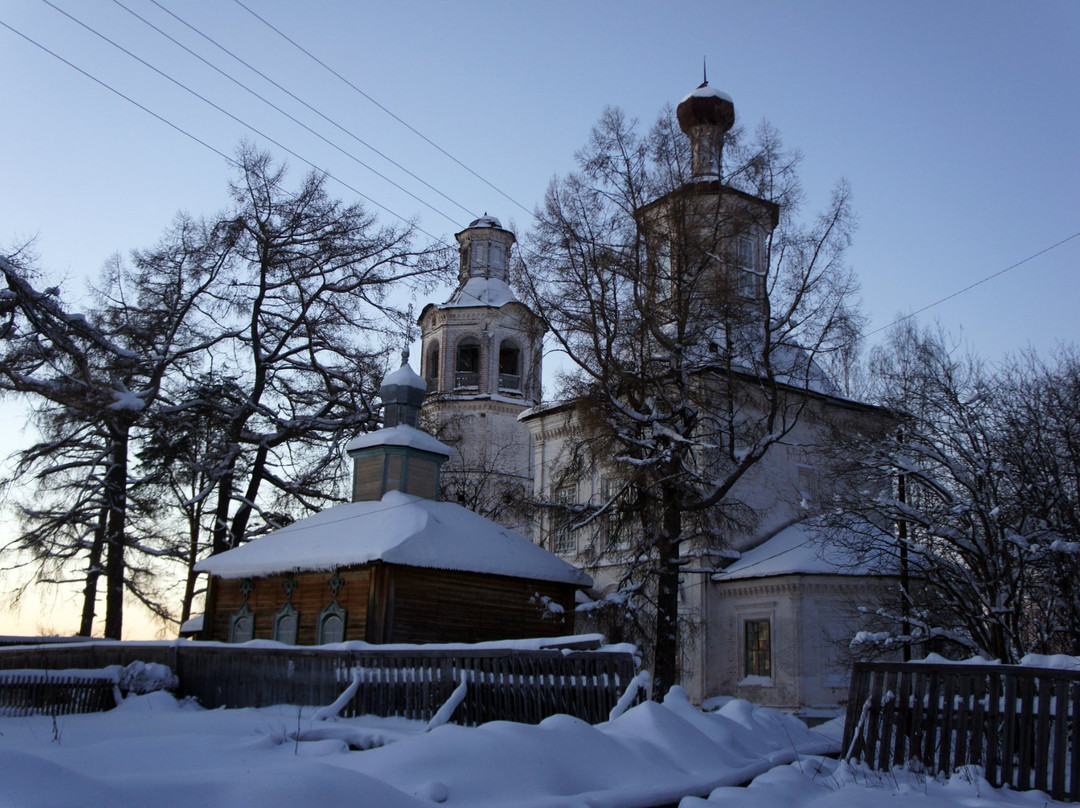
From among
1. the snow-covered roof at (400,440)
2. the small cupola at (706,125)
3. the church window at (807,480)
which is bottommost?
the church window at (807,480)

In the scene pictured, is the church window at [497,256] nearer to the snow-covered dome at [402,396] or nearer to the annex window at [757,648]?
the snow-covered dome at [402,396]

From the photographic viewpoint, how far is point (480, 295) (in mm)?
39344

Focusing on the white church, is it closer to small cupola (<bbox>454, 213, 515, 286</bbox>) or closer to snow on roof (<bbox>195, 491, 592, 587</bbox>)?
snow on roof (<bbox>195, 491, 592, 587</bbox>)

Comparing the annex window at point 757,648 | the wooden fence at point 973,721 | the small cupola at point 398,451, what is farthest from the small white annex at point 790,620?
the wooden fence at point 973,721

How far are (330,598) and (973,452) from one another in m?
12.0

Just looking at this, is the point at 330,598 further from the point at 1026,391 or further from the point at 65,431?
the point at 1026,391

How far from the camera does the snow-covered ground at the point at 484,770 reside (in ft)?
16.3

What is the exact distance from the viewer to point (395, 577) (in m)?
18.3

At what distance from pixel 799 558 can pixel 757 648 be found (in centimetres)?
229

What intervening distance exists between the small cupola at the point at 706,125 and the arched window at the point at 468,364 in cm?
1421

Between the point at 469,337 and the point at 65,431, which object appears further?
the point at 469,337

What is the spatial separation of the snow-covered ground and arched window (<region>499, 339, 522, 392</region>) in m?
28.0

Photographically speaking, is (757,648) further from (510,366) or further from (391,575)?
(510,366)

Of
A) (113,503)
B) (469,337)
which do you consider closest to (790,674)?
(113,503)
